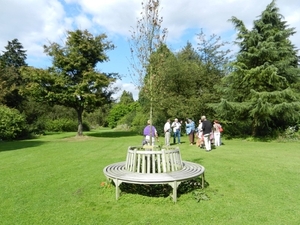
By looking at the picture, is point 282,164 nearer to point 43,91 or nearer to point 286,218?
point 286,218

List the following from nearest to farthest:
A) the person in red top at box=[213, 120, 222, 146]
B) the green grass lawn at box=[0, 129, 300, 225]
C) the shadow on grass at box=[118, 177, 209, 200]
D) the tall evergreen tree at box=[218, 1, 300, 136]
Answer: the green grass lawn at box=[0, 129, 300, 225]
the shadow on grass at box=[118, 177, 209, 200]
the person in red top at box=[213, 120, 222, 146]
the tall evergreen tree at box=[218, 1, 300, 136]

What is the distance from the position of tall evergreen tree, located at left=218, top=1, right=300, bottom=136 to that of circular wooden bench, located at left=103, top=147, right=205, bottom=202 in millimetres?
13611

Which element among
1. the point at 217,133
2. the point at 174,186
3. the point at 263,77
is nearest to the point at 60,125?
the point at 217,133

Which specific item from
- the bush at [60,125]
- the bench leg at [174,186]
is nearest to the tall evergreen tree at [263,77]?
the bench leg at [174,186]

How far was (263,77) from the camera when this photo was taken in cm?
1900

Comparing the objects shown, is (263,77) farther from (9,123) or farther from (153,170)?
(9,123)

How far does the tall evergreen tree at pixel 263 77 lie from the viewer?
18061 mm

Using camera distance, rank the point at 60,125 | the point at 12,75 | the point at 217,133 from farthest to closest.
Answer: the point at 60,125 → the point at 12,75 → the point at 217,133

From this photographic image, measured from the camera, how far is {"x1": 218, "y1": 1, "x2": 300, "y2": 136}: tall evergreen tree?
711 inches

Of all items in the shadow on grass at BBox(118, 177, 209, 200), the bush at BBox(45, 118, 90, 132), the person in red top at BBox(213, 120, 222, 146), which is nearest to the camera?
the shadow on grass at BBox(118, 177, 209, 200)

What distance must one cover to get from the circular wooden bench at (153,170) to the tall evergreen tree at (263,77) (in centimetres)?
1361

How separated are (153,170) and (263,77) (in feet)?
52.7

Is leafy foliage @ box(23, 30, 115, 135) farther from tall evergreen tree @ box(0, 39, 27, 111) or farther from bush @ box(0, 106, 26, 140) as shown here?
tall evergreen tree @ box(0, 39, 27, 111)

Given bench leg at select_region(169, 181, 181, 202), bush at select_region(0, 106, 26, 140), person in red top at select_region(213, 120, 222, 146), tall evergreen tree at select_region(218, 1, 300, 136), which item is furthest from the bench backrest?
bush at select_region(0, 106, 26, 140)
